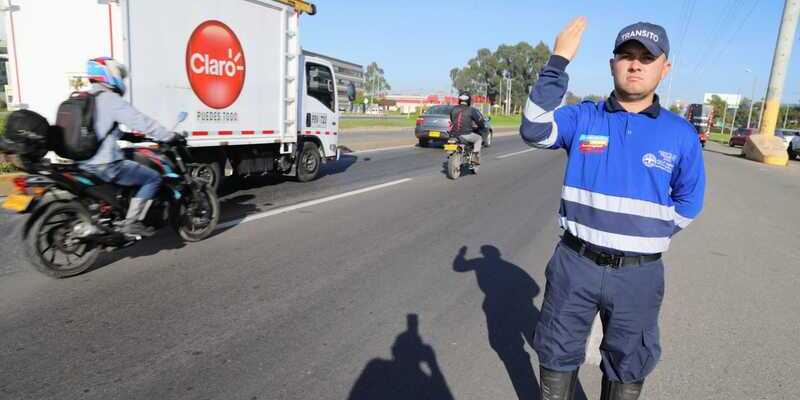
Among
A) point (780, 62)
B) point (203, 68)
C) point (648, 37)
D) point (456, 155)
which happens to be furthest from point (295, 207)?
point (780, 62)

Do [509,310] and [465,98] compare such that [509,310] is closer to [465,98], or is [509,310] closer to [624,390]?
[624,390]

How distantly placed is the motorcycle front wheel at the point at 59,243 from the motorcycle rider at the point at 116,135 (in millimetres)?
369

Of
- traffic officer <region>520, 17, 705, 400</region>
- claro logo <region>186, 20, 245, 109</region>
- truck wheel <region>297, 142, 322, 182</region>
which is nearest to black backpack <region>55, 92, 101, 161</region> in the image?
claro logo <region>186, 20, 245, 109</region>

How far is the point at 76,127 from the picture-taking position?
472 cm

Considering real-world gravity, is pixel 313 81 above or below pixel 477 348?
above

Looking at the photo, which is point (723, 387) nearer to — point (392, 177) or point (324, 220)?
point (324, 220)

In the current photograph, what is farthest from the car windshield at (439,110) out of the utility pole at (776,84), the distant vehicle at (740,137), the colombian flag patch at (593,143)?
the distant vehicle at (740,137)

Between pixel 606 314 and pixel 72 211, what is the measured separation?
4509mm

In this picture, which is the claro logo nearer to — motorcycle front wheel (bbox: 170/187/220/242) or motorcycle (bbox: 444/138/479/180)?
motorcycle front wheel (bbox: 170/187/220/242)

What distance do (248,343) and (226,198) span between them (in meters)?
5.62

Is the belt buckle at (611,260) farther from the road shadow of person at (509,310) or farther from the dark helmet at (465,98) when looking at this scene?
the dark helmet at (465,98)

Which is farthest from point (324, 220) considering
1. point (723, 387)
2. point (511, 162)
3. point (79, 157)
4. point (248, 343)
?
point (511, 162)

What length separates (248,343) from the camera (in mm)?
3611

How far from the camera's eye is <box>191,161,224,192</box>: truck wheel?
8484 millimetres
